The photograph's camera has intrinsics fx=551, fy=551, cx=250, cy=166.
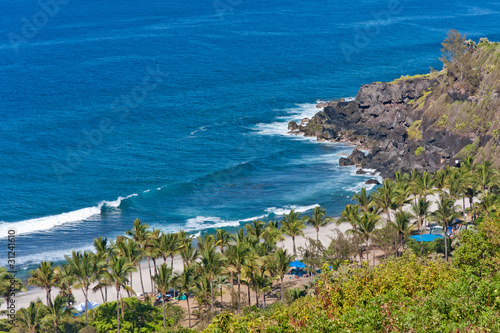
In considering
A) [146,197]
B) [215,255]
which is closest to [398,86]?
[146,197]

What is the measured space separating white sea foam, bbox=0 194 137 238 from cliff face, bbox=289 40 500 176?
176 feet

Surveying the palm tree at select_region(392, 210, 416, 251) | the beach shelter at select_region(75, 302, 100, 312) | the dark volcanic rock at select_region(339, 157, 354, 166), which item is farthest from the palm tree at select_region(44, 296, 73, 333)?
the dark volcanic rock at select_region(339, 157, 354, 166)

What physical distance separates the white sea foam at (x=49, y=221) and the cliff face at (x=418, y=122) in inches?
2112

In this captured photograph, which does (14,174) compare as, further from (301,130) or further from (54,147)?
(301,130)

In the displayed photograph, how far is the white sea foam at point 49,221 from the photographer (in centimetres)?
9700

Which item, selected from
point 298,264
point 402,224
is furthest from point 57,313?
point 402,224

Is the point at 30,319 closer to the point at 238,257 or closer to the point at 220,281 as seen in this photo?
the point at 238,257

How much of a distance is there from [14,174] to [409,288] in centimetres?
9996

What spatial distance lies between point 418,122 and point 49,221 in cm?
8162

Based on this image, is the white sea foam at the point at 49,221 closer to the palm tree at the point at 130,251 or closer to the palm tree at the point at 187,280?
the palm tree at the point at 130,251

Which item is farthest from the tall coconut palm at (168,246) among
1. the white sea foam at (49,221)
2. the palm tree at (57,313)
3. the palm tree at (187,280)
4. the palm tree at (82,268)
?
the white sea foam at (49,221)

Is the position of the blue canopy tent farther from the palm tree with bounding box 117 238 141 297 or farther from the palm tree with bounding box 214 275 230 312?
the palm tree with bounding box 117 238 141 297

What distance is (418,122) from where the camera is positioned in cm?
12569

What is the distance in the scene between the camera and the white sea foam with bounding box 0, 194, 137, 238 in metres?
97.0
